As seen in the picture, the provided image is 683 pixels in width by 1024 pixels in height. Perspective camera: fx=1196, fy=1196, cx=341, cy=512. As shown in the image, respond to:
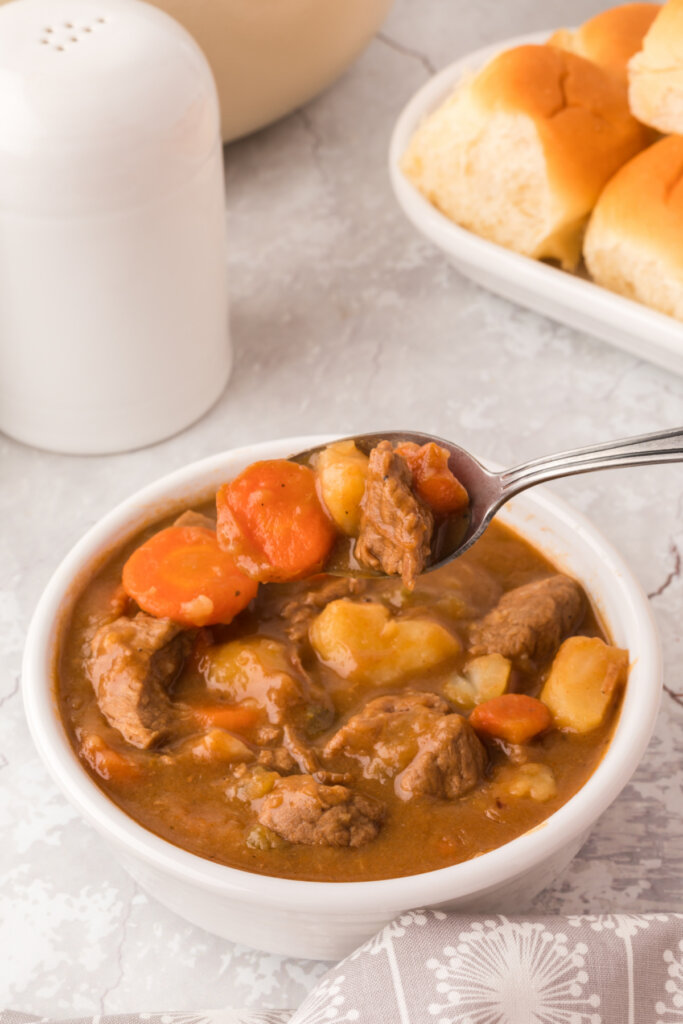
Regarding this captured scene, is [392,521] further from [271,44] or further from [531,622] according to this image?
[271,44]

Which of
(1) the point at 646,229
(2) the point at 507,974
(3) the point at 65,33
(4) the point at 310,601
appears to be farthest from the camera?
(1) the point at 646,229

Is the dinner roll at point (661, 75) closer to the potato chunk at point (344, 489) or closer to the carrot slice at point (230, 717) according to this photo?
the potato chunk at point (344, 489)

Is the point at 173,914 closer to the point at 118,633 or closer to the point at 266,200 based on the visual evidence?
the point at 118,633

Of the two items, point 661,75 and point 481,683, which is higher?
point 661,75

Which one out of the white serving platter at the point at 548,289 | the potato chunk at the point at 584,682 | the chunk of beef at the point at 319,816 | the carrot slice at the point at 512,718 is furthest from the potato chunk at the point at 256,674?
the white serving platter at the point at 548,289

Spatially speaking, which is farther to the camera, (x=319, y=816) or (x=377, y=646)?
(x=377, y=646)

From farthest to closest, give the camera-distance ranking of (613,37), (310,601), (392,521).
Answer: (613,37) < (310,601) < (392,521)

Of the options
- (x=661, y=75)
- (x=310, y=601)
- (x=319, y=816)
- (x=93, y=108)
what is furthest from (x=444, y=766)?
(x=661, y=75)

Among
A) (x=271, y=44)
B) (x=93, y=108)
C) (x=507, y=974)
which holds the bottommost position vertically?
(x=507, y=974)
